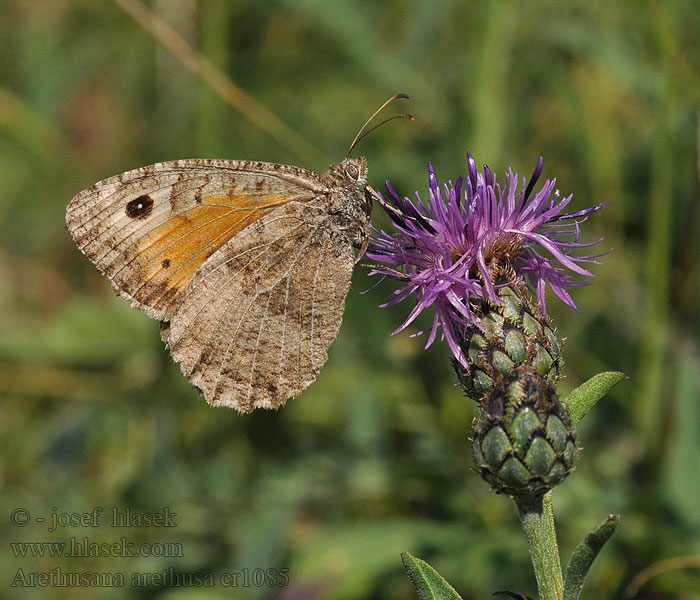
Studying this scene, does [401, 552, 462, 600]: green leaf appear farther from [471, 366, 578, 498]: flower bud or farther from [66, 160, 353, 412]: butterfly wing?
[66, 160, 353, 412]: butterfly wing

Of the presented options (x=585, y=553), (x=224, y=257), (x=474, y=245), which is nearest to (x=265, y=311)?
(x=224, y=257)

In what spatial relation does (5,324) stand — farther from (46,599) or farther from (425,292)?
(425,292)

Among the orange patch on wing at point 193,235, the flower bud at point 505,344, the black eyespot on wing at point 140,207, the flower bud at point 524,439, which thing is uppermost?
the black eyespot on wing at point 140,207

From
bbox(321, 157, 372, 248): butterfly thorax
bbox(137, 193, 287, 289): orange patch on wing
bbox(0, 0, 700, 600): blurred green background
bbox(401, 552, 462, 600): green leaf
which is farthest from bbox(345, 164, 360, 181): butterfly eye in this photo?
bbox(401, 552, 462, 600): green leaf

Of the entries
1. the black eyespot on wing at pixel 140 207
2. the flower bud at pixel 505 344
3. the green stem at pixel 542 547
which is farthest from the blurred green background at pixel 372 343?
the black eyespot on wing at pixel 140 207

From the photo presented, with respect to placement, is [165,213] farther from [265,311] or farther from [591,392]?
[591,392]

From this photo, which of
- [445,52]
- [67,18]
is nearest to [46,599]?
[445,52]

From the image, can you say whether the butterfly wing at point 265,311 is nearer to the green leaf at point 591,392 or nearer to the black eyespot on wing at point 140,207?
the black eyespot on wing at point 140,207
